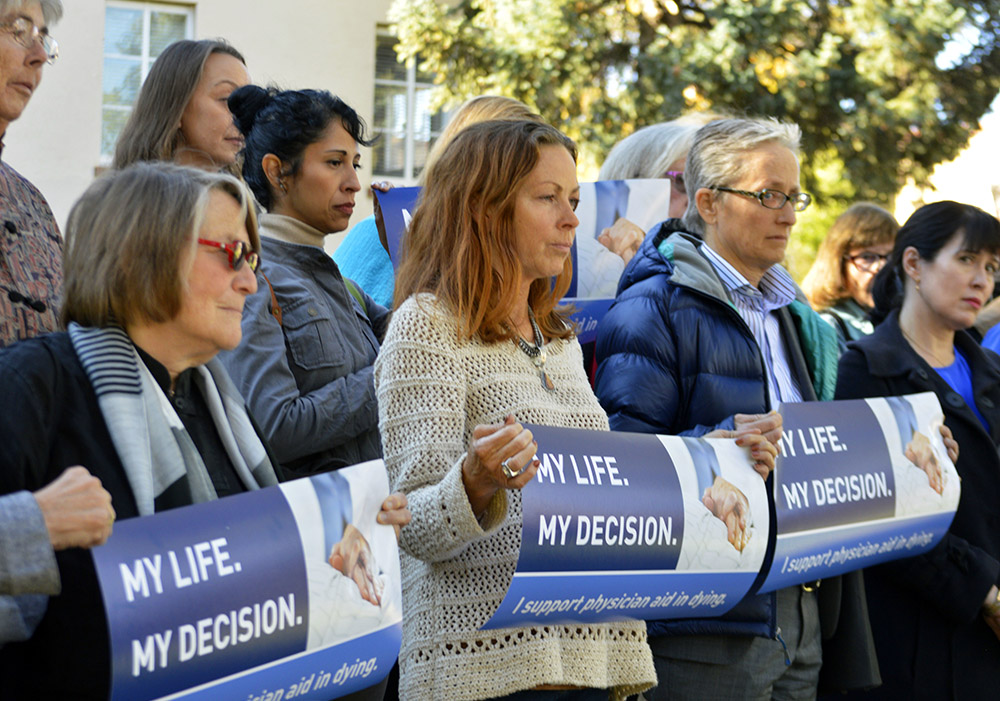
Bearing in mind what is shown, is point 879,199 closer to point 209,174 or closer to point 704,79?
point 704,79

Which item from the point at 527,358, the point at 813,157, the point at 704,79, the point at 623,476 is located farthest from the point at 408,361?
the point at 813,157

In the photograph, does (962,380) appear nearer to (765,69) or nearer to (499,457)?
(499,457)

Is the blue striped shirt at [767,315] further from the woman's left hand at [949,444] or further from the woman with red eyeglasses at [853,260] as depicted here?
the woman with red eyeglasses at [853,260]

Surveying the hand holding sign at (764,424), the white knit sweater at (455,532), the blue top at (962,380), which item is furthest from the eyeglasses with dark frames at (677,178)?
the white knit sweater at (455,532)

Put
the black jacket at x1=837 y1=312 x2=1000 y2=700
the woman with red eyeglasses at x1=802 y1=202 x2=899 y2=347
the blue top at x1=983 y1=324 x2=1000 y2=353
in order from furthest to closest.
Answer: the woman with red eyeglasses at x1=802 y1=202 x2=899 y2=347 < the blue top at x1=983 y1=324 x2=1000 y2=353 < the black jacket at x1=837 y1=312 x2=1000 y2=700

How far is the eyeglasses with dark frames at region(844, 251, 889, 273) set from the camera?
Result: 6430mm

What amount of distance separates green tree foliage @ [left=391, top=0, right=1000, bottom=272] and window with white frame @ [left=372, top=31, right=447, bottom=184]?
3.63 feet

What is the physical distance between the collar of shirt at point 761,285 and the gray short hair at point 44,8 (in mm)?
2146

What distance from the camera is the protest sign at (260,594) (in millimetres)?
2092

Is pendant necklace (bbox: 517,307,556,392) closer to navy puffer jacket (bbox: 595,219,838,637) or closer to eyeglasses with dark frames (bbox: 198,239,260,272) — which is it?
navy puffer jacket (bbox: 595,219,838,637)

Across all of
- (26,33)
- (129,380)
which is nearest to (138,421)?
(129,380)

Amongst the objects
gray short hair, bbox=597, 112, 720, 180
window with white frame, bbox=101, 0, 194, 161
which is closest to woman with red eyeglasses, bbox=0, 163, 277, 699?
gray short hair, bbox=597, 112, 720, 180

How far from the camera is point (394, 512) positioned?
104 inches

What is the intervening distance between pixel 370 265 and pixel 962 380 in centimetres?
236
